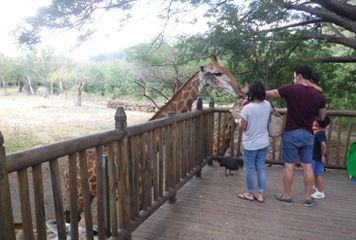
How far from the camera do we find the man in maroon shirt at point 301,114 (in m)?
3.68

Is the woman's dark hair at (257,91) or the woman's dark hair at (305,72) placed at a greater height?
the woman's dark hair at (305,72)

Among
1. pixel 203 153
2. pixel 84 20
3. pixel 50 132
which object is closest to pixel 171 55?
pixel 50 132

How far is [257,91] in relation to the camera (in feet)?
12.5

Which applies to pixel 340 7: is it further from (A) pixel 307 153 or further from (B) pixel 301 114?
(A) pixel 307 153

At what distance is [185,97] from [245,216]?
2.35m

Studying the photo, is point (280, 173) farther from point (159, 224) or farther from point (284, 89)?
point (159, 224)

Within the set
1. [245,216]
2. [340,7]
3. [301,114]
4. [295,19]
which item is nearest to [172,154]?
[245,216]

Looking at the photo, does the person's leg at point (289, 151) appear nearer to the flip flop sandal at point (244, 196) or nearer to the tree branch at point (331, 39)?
the flip flop sandal at point (244, 196)

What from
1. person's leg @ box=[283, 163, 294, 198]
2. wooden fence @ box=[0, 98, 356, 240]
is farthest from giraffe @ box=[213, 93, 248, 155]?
person's leg @ box=[283, 163, 294, 198]

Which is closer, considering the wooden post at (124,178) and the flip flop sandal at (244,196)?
the wooden post at (124,178)

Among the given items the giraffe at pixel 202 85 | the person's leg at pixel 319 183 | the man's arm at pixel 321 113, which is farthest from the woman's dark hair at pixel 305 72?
the giraffe at pixel 202 85

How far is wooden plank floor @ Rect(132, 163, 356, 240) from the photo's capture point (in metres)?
3.36

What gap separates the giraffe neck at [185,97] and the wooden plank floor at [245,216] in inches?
48.8

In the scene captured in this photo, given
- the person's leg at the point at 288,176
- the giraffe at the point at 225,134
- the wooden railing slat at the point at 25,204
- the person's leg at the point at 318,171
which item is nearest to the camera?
the wooden railing slat at the point at 25,204
